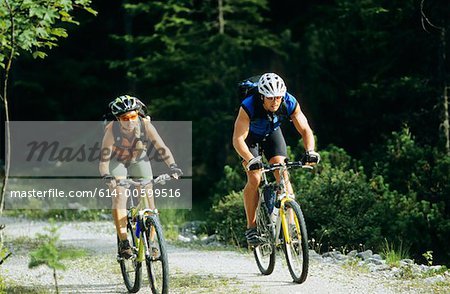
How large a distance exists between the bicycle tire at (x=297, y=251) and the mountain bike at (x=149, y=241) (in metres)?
1.31

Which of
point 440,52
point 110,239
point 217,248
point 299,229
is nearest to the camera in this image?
point 299,229

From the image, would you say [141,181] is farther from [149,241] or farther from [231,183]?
[231,183]

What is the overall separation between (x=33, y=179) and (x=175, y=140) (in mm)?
4725

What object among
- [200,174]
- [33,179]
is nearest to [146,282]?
[200,174]

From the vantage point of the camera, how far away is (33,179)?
23.2 metres

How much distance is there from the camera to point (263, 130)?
8672 mm

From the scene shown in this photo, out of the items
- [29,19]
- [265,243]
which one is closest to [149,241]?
[265,243]

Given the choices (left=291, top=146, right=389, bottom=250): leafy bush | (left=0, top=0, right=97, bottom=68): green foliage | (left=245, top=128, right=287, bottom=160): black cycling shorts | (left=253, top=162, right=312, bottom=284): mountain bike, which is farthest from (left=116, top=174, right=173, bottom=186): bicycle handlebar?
(left=291, top=146, right=389, bottom=250): leafy bush

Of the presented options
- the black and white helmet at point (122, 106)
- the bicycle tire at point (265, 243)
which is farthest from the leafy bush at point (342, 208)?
the black and white helmet at point (122, 106)

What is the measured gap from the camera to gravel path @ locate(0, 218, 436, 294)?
8.38 metres

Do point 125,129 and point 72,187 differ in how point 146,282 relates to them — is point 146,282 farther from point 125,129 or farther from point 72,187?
point 72,187

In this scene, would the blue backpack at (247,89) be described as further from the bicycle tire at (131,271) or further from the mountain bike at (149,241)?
the bicycle tire at (131,271)

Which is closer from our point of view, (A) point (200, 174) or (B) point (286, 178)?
(B) point (286, 178)

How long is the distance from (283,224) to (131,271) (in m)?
1.62
